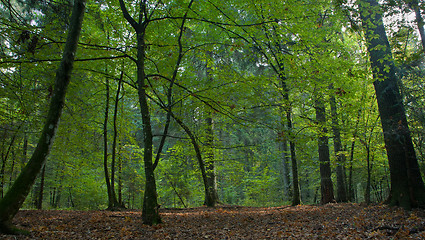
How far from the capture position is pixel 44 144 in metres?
4.27

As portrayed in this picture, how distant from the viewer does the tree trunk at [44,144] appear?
400 cm

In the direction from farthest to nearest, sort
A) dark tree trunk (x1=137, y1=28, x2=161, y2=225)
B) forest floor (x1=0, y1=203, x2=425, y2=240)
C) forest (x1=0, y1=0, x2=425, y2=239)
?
dark tree trunk (x1=137, y1=28, x2=161, y2=225)
forest (x1=0, y1=0, x2=425, y2=239)
forest floor (x1=0, y1=203, x2=425, y2=240)

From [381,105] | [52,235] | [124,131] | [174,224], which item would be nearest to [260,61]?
[381,105]

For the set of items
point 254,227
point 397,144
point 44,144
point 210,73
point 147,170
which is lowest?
point 254,227

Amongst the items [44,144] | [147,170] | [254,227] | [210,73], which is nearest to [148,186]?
[147,170]

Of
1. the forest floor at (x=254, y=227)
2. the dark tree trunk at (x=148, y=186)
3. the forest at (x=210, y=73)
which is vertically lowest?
the forest floor at (x=254, y=227)

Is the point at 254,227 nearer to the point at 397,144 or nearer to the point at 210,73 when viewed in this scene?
the point at 397,144

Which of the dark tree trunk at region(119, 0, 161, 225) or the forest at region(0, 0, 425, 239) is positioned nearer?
the forest at region(0, 0, 425, 239)

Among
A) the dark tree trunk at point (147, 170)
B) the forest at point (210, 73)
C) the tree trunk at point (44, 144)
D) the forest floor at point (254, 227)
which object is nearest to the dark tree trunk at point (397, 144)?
the forest at point (210, 73)

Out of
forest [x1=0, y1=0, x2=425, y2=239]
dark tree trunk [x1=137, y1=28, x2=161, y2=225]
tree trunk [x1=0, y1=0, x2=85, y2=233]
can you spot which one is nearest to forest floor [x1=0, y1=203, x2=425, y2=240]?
forest [x1=0, y1=0, x2=425, y2=239]

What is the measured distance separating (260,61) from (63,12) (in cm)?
890

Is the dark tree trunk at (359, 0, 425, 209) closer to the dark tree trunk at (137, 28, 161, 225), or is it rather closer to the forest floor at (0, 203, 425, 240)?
the forest floor at (0, 203, 425, 240)

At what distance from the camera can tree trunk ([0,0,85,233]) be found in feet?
13.1

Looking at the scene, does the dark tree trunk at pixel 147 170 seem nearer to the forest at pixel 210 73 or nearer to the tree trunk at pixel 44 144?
the forest at pixel 210 73
